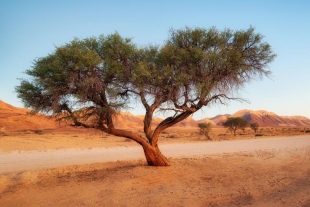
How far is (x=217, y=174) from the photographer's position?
1266cm

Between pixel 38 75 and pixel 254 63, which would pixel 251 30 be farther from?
pixel 38 75

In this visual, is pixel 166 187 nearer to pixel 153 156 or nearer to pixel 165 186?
pixel 165 186

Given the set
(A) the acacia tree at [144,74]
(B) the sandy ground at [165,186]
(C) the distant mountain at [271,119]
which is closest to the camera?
(B) the sandy ground at [165,186]

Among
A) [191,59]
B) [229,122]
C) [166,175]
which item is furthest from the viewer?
[229,122]

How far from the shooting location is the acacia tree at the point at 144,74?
Answer: 496 inches

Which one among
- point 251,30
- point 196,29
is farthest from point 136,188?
point 251,30

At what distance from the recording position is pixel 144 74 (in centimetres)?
1246

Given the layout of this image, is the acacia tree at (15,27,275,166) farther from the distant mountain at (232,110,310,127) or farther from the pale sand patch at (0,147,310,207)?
the distant mountain at (232,110,310,127)

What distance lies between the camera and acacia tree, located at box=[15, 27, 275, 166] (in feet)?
41.3

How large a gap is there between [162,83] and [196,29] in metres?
3.05

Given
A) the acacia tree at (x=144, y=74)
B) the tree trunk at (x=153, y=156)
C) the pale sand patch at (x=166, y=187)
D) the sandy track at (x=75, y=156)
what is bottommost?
the pale sand patch at (x=166, y=187)

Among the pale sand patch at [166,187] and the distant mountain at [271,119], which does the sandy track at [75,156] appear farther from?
the distant mountain at [271,119]

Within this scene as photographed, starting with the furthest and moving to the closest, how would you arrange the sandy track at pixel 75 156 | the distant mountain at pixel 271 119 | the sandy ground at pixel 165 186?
1. the distant mountain at pixel 271 119
2. the sandy track at pixel 75 156
3. the sandy ground at pixel 165 186

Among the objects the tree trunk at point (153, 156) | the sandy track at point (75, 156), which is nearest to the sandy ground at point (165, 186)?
the tree trunk at point (153, 156)
